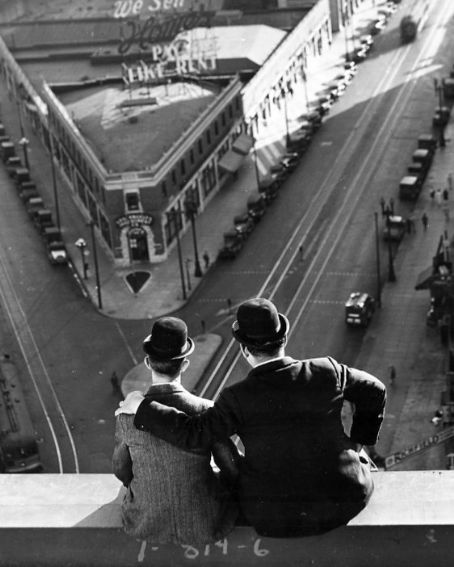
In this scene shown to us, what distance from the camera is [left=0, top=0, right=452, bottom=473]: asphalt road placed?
93375 mm

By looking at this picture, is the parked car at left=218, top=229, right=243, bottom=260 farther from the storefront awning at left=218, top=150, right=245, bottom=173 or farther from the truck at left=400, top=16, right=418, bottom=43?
the truck at left=400, top=16, right=418, bottom=43

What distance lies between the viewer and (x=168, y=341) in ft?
63.3

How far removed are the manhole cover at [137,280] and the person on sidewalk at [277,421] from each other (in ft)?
304

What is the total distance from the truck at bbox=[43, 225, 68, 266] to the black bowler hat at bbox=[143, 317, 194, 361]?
101650 mm

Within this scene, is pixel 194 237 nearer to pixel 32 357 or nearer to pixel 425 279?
pixel 32 357

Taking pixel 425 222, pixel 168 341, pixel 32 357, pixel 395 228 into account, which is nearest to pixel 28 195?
pixel 395 228

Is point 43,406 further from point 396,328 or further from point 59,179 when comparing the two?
point 59,179

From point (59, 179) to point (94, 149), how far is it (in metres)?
19.8

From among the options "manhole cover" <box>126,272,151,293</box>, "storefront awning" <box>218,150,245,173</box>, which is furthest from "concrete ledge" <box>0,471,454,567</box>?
"storefront awning" <box>218,150,245,173</box>

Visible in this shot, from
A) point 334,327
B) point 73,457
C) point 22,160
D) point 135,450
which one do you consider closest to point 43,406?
point 73,457

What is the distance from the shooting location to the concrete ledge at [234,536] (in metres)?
17.5

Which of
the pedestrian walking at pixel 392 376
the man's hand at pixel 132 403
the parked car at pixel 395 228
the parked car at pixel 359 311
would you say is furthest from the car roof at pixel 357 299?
the man's hand at pixel 132 403

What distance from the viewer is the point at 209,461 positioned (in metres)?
19.2

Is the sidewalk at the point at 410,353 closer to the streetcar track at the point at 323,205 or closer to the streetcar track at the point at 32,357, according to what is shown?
the streetcar track at the point at 323,205
